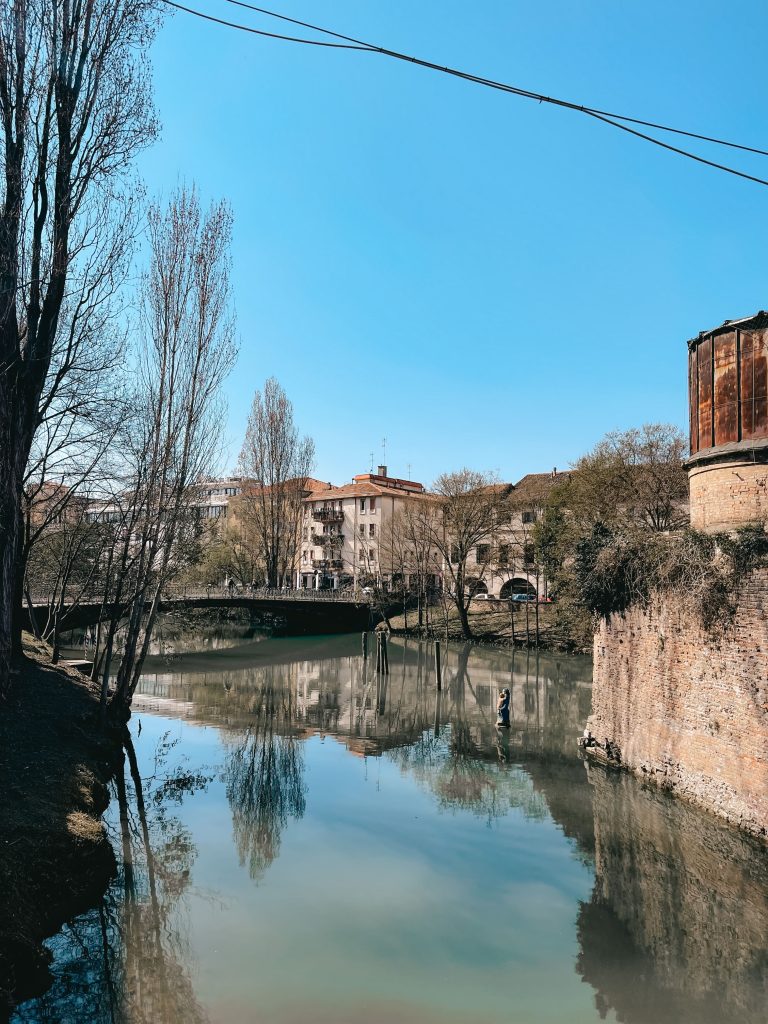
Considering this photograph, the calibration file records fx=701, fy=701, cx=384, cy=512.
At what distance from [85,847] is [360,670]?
24.4 m

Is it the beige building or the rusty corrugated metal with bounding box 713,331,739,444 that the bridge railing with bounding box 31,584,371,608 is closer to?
the beige building

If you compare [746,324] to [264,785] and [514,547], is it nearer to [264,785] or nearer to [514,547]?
[264,785]

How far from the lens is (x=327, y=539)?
68.6m

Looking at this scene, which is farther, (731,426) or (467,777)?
(467,777)

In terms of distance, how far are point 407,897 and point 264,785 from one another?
5.91 metres

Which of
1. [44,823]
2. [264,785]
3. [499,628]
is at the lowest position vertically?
[264,785]

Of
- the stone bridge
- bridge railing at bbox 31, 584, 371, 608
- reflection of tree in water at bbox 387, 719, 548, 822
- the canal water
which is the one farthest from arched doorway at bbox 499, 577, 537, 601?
the canal water

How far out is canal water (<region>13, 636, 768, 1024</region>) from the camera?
23.2 ft

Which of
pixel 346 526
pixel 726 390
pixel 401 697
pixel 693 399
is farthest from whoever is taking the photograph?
pixel 346 526

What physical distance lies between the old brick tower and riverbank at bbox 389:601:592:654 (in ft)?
80.8

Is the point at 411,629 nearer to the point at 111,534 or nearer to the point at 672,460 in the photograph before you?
the point at 672,460

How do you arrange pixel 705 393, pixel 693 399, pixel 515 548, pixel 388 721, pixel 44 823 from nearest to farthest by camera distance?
1. pixel 44 823
2. pixel 705 393
3. pixel 693 399
4. pixel 388 721
5. pixel 515 548

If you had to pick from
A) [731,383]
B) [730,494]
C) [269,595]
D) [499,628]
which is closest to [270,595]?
[269,595]

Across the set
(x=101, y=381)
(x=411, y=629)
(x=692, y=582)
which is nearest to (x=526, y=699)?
(x=692, y=582)
